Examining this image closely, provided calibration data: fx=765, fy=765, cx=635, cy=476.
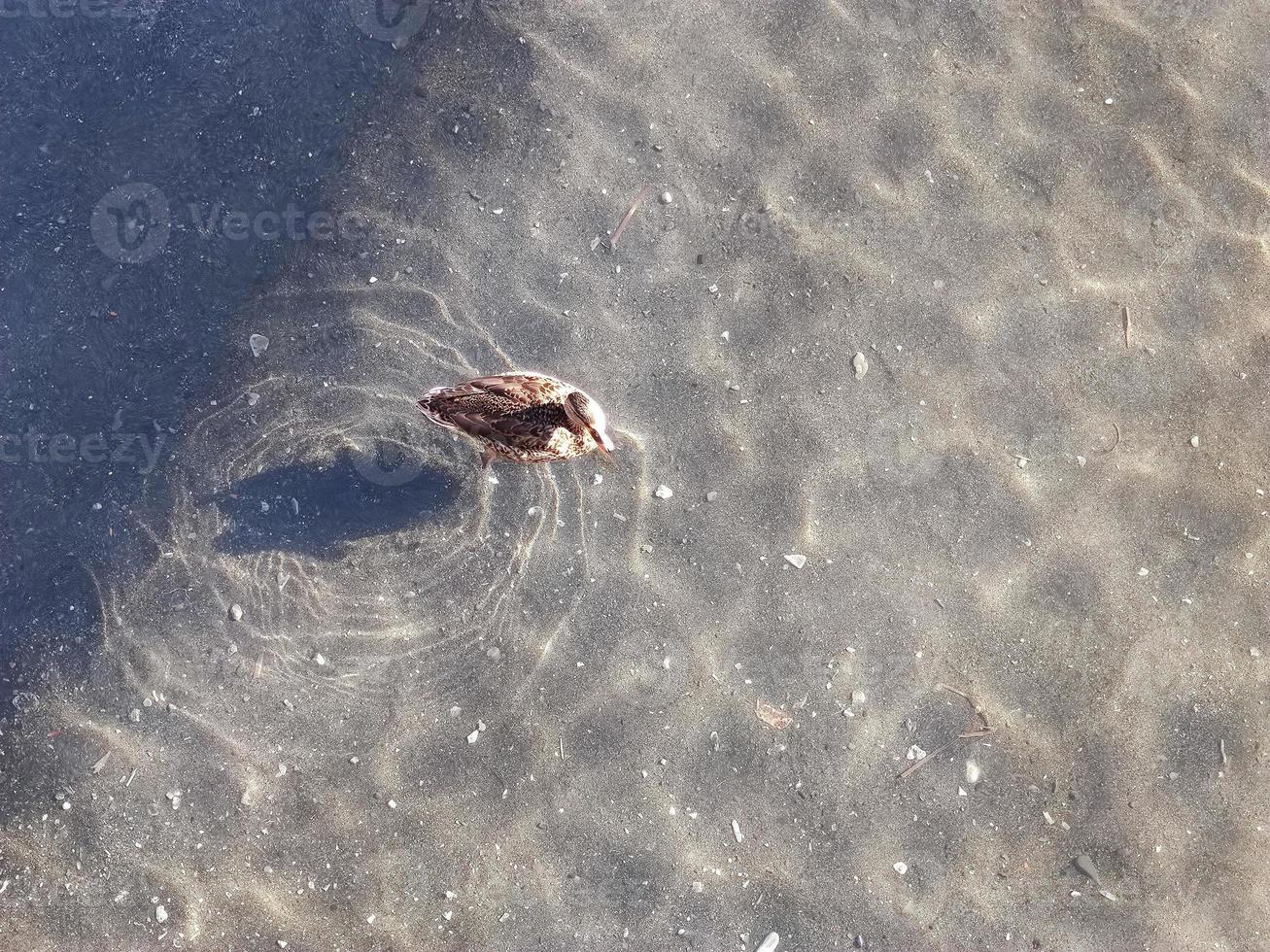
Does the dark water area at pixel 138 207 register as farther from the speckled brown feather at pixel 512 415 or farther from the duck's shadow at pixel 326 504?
the speckled brown feather at pixel 512 415

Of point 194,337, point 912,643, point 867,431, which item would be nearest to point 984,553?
point 912,643

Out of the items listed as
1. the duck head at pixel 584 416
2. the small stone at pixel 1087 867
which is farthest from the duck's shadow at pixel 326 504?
the small stone at pixel 1087 867

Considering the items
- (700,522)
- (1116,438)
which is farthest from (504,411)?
(1116,438)

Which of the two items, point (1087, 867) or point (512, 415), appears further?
point (1087, 867)

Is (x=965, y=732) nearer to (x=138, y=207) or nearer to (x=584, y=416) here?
(x=584, y=416)

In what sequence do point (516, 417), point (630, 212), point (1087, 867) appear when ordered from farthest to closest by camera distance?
point (630, 212), point (1087, 867), point (516, 417)

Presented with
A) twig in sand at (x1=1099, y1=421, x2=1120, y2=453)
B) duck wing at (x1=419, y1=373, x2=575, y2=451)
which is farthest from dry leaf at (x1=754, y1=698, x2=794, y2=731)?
twig in sand at (x1=1099, y1=421, x2=1120, y2=453)

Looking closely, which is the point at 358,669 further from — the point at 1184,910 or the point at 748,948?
the point at 1184,910
